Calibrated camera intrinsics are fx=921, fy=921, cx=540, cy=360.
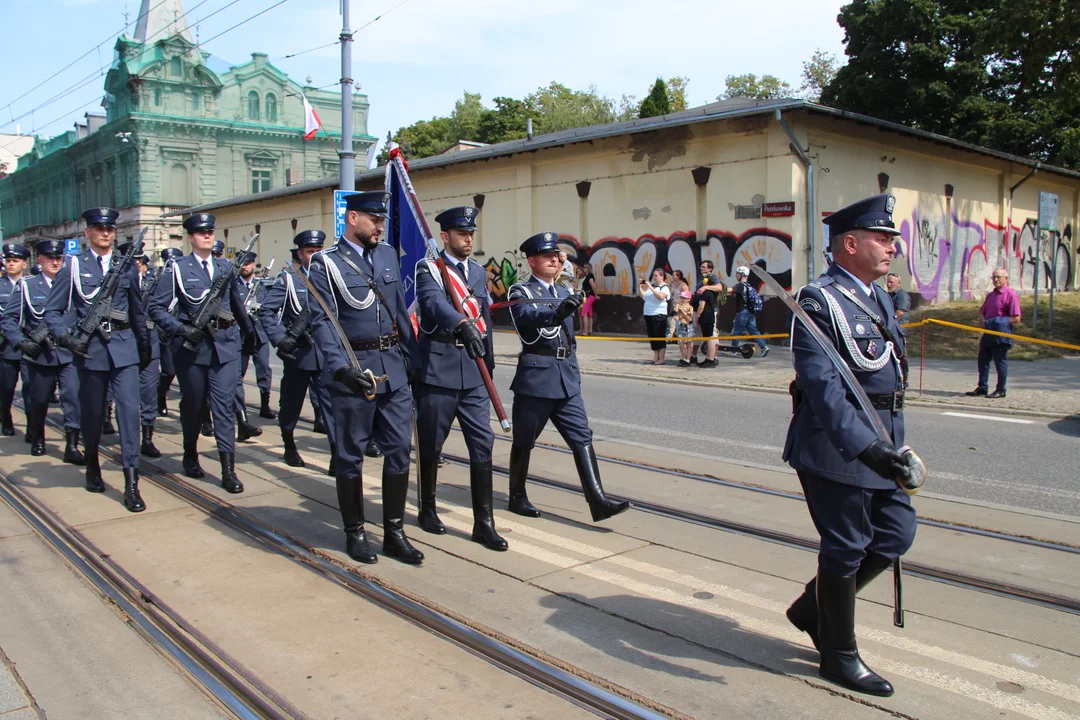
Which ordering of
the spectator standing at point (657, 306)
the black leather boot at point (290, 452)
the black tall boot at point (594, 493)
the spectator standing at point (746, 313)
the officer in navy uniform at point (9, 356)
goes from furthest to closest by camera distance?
the spectator standing at point (657, 306) < the spectator standing at point (746, 313) < the officer in navy uniform at point (9, 356) < the black leather boot at point (290, 452) < the black tall boot at point (594, 493)

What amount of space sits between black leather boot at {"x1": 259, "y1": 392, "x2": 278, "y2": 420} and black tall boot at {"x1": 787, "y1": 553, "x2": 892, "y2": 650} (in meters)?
8.05

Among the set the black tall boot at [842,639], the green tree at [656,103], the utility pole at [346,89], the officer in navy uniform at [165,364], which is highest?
the green tree at [656,103]

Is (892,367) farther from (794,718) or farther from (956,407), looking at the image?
(956,407)

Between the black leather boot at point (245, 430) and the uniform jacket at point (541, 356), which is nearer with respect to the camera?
the uniform jacket at point (541, 356)

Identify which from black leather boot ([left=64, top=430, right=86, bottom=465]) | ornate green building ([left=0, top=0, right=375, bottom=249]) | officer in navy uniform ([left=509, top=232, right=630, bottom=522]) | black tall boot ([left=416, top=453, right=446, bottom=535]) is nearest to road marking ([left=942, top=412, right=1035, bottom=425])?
officer in navy uniform ([left=509, top=232, right=630, bottom=522])

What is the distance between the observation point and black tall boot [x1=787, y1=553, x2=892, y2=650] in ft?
12.0

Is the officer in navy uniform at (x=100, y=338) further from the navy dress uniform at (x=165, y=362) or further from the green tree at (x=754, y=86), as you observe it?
the green tree at (x=754, y=86)

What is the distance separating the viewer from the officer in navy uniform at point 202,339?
7.11m

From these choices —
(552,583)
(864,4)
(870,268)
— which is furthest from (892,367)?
(864,4)

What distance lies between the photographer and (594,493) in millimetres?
5805

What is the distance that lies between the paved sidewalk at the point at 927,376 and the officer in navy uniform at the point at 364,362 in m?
8.57

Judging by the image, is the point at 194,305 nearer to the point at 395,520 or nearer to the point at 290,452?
the point at 290,452

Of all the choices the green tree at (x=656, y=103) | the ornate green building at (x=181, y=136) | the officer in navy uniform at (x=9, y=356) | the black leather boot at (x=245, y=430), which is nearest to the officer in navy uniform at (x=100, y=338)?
the black leather boot at (x=245, y=430)

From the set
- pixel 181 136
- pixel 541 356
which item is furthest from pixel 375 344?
pixel 181 136
